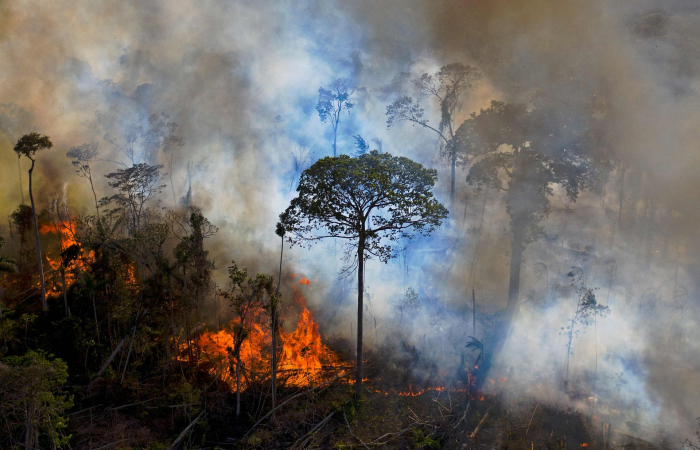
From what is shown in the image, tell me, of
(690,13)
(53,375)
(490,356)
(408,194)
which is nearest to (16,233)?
(53,375)

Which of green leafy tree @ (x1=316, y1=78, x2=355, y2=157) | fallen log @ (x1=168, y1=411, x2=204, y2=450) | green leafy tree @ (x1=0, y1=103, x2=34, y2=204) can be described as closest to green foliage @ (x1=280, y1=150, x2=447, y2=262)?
fallen log @ (x1=168, y1=411, x2=204, y2=450)

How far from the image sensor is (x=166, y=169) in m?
37.4

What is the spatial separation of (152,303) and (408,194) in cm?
1294

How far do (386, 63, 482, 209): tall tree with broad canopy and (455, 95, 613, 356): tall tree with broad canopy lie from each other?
213 inches

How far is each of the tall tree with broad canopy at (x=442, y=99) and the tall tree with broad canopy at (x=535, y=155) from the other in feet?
17.8

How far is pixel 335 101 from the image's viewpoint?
35.3 meters

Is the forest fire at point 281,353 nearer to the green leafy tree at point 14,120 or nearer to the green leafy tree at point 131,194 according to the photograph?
the green leafy tree at point 131,194

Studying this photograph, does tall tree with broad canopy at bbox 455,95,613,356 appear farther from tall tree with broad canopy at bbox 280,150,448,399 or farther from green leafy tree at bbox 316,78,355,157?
green leafy tree at bbox 316,78,355,157

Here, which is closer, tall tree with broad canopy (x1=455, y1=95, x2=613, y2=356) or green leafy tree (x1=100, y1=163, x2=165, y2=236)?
tall tree with broad canopy (x1=455, y1=95, x2=613, y2=356)

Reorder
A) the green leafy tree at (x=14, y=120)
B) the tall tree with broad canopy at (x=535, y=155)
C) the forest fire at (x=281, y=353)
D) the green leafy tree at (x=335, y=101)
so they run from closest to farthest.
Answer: the forest fire at (x=281, y=353), the tall tree with broad canopy at (x=535, y=155), the green leafy tree at (x=14, y=120), the green leafy tree at (x=335, y=101)

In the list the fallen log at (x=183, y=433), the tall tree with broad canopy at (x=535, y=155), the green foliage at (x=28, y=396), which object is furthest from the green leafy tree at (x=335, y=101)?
the green foliage at (x=28, y=396)

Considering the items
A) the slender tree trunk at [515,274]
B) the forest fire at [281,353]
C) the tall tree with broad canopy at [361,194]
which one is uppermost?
the tall tree with broad canopy at [361,194]

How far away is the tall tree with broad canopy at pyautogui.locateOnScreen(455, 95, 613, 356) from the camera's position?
84.4 feet

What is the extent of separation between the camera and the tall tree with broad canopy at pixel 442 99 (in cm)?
3189
